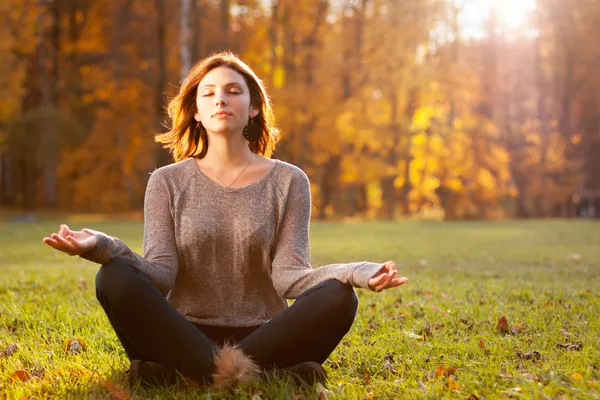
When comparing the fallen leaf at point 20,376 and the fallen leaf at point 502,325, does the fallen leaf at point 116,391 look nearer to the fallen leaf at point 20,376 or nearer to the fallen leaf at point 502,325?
the fallen leaf at point 20,376

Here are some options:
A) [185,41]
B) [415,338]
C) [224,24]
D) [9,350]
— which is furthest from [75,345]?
[224,24]

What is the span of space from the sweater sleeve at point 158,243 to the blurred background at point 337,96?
20.2 meters

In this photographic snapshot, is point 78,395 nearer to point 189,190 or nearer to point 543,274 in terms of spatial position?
point 189,190

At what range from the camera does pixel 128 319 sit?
356 cm

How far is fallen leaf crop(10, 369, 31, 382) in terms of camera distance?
395 cm

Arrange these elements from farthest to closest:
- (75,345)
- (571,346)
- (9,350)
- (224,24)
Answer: (224,24) → (75,345) → (9,350) → (571,346)

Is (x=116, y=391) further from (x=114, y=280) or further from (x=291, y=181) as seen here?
(x=291, y=181)

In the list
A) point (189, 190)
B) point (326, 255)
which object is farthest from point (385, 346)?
point (326, 255)

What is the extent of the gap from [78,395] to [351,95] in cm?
2650

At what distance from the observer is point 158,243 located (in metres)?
3.96

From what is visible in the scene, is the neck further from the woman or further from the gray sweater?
the gray sweater

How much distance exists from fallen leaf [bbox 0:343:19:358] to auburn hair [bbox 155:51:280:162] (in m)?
1.59

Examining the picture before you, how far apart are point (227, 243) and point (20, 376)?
51.6 inches

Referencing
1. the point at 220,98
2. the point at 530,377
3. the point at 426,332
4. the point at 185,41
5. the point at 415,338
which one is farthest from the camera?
the point at 185,41
